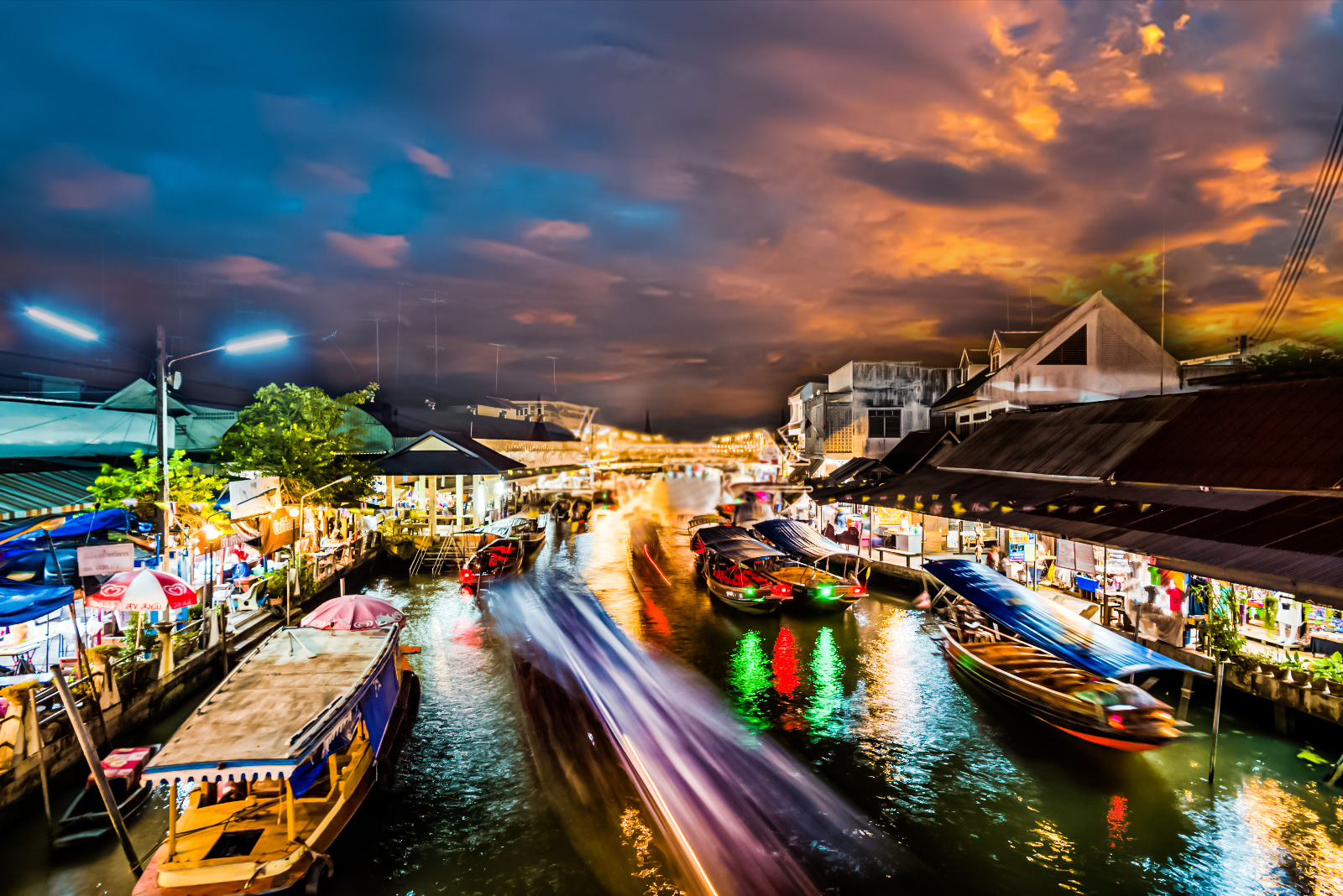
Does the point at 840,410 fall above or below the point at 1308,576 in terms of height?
above

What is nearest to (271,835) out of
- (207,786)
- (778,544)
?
(207,786)

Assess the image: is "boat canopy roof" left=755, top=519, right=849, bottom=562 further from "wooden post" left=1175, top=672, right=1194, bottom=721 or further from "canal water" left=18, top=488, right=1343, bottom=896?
"wooden post" left=1175, top=672, right=1194, bottom=721

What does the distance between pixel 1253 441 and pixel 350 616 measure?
29474 mm

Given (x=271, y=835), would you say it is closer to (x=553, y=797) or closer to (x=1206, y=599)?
(x=553, y=797)

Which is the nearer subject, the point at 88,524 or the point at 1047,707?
the point at 1047,707

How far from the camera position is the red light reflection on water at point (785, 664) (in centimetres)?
2094

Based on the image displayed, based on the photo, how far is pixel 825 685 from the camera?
21078 millimetres

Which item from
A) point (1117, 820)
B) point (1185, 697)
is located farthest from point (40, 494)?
point (1185, 697)

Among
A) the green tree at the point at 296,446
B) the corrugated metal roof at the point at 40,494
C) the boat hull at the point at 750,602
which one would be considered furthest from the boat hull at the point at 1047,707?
the green tree at the point at 296,446

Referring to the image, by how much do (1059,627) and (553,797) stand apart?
1486 cm

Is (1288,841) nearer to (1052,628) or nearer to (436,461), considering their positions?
(1052,628)

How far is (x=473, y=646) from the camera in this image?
81.8 ft

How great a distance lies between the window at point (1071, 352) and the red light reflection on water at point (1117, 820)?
91.6ft

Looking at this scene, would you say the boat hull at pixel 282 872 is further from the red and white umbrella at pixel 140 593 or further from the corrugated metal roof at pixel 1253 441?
the corrugated metal roof at pixel 1253 441
